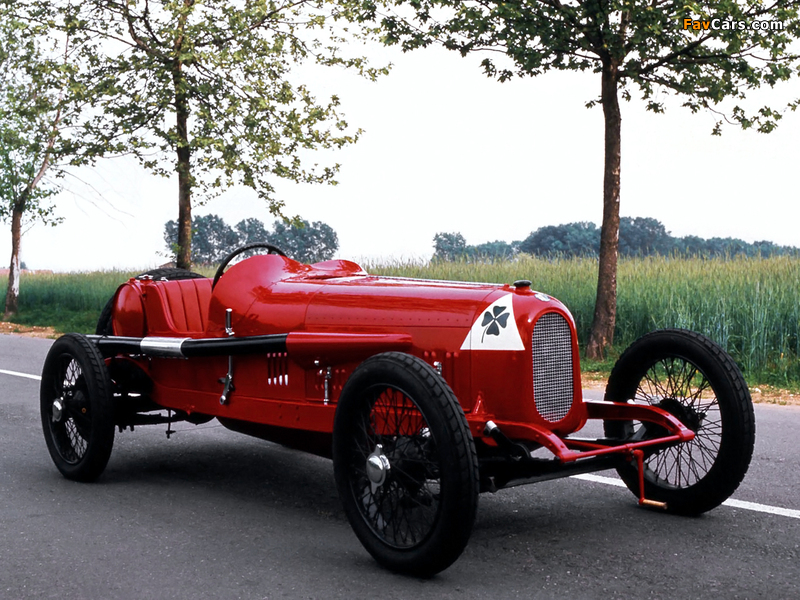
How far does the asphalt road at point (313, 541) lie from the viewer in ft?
13.2

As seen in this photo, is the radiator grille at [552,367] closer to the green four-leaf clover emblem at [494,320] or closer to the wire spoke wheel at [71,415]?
the green four-leaf clover emblem at [494,320]

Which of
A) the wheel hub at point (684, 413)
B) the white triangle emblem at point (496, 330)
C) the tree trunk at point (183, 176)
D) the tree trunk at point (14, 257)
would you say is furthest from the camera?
Answer: the tree trunk at point (14, 257)

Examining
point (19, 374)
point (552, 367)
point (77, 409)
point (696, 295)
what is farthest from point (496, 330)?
point (696, 295)

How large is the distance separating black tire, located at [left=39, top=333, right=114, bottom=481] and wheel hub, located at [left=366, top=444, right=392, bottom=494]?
2.52 metres

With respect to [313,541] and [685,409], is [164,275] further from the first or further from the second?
[685,409]

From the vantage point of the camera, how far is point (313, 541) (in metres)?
4.71

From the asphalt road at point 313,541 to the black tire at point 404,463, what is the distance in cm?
17

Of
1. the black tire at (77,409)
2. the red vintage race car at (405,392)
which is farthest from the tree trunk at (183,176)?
the red vintage race car at (405,392)

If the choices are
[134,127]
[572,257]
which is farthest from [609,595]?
[134,127]

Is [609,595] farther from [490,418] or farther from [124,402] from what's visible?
[124,402]

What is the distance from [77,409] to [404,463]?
3.08 m

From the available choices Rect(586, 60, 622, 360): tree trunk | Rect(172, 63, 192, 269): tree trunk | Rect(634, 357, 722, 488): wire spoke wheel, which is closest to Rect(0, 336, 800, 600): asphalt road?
Rect(634, 357, 722, 488): wire spoke wheel

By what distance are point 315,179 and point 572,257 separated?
7236 millimetres

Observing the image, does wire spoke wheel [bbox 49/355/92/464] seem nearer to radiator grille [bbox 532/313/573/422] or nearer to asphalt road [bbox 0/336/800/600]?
asphalt road [bbox 0/336/800/600]
